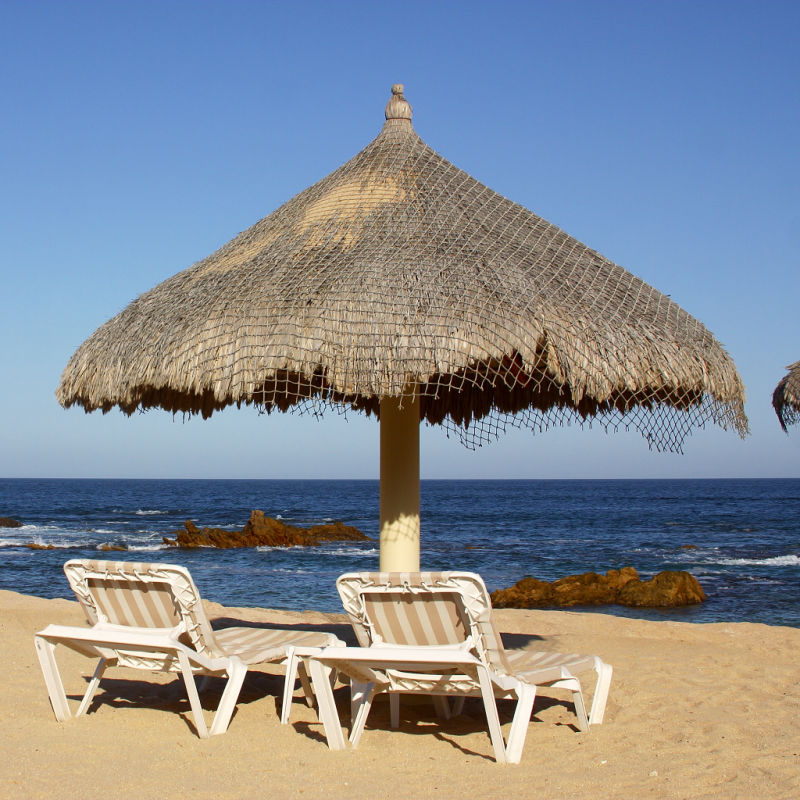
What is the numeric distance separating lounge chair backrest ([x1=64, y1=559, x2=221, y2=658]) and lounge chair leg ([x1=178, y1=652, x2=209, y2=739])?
5.5 inches

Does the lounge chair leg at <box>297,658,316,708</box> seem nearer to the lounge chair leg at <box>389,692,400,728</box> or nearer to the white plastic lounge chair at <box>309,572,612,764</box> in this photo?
the lounge chair leg at <box>389,692,400,728</box>

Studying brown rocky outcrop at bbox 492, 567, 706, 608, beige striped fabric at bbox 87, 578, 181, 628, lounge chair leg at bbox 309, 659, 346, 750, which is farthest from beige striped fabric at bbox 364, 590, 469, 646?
brown rocky outcrop at bbox 492, 567, 706, 608

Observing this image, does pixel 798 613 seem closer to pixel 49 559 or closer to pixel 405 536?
pixel 405 536

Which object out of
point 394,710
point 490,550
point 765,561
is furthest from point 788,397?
point 490,550

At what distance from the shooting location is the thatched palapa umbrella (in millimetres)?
3865

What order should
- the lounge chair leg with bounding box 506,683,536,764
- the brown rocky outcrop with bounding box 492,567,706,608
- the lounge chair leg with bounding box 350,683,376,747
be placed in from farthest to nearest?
1. the brown rocky outcrop with bounding box 492,567,706,608
2. the lounge chair leg with bounding box 350,683,376,747
3. the lounge chair leg with bounding box 506,683,536,764

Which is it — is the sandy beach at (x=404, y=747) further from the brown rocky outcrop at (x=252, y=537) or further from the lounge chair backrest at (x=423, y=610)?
the brown rocky outcrop at (x=252, y=537)

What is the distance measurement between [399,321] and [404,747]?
1843 mm

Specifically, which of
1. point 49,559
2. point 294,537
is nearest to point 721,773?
point 49,559

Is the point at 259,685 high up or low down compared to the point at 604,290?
down

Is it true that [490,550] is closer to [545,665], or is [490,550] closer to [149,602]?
[545,665]

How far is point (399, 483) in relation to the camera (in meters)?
5.01

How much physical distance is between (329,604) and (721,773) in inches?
397

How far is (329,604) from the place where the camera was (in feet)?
43.2
